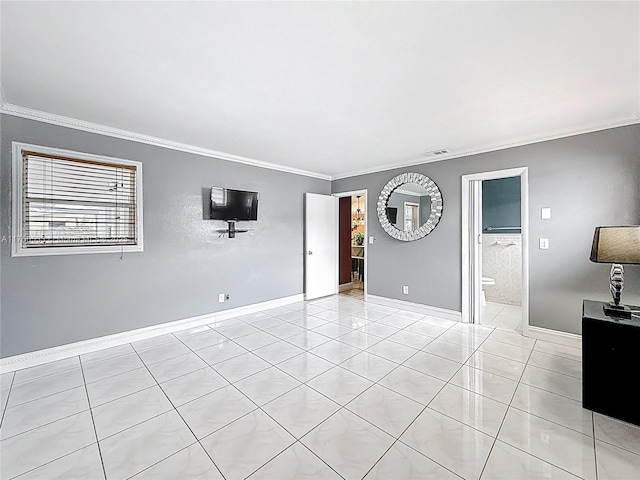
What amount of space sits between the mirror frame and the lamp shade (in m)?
2.05

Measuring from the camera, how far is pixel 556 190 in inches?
127

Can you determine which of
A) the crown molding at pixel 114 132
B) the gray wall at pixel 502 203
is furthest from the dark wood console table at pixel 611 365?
the crown molding at pixel 114 132

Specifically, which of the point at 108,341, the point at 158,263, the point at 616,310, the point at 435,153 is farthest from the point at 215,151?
the point at 616,310

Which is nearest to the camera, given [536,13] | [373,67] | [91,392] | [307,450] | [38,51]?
[536,13]

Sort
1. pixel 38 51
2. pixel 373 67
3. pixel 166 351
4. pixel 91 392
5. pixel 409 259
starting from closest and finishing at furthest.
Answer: pixel 38 51 < pixel 373 67 < pixel 91 392 < pixel 166 351 < pixel 409 259

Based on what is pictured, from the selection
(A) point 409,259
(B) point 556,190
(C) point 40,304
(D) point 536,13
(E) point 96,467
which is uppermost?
(D) point 536,13

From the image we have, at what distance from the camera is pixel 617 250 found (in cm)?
214

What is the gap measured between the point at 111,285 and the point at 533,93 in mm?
4585

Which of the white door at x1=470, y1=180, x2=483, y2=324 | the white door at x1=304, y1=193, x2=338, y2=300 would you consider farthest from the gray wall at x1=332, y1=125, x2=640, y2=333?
the white door at x1=304, y1=193, x2=338, y2=300

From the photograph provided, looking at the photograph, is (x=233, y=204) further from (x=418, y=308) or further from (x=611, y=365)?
(x=611, y=365)

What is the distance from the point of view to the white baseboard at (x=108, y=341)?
104 inches

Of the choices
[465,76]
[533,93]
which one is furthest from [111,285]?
[533,93]

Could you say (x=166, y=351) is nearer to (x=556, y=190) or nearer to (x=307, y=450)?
(x=307, y=450)

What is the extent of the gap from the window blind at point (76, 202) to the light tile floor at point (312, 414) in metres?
1.28
